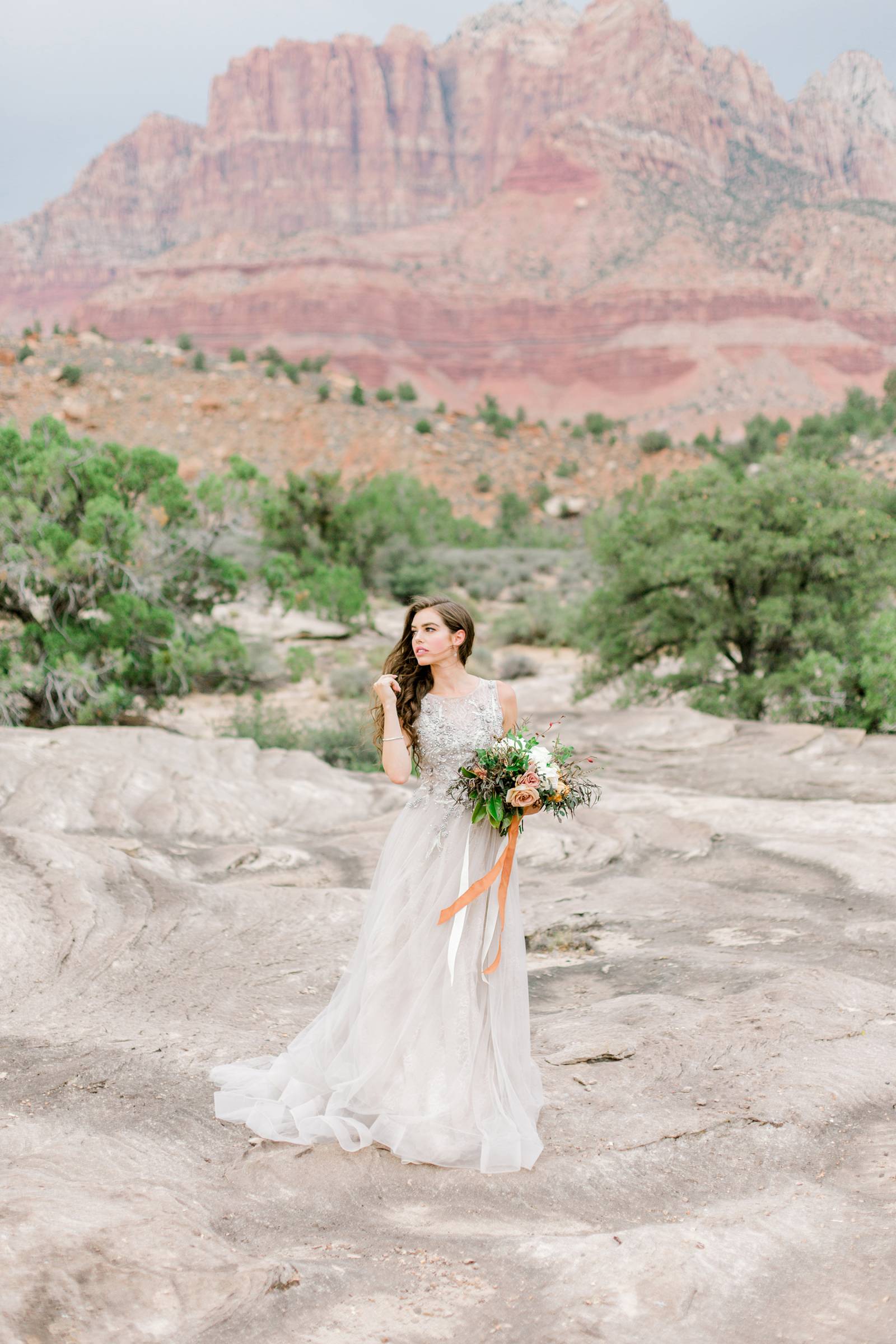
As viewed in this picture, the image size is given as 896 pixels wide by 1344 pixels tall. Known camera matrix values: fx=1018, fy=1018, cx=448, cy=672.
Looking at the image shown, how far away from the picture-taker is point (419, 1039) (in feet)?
12.9

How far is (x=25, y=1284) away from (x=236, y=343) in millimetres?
94744

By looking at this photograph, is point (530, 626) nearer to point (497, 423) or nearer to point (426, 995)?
point (426, 995)

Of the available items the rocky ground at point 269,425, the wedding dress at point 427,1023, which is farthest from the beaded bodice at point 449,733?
the rocky ground at point 269,425

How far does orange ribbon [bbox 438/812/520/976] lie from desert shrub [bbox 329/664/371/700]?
531 inches

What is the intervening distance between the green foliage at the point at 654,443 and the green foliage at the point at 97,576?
42027 mm

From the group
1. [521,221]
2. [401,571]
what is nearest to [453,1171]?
[401,571]

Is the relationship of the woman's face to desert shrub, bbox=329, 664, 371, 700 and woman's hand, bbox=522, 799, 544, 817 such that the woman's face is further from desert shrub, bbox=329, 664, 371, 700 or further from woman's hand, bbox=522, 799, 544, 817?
desert shrub, bbox=329, 664, 371, 700

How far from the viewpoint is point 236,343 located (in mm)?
90438

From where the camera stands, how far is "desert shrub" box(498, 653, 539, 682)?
2030 cm

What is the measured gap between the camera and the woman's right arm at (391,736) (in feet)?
13.1

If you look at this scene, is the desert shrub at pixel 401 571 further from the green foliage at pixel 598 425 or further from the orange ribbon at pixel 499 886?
the green foliage at pixel 598 425

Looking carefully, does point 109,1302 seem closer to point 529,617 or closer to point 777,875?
point 777,875

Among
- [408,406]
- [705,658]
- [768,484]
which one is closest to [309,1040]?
[705,658]

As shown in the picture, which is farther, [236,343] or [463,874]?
[236,343]
